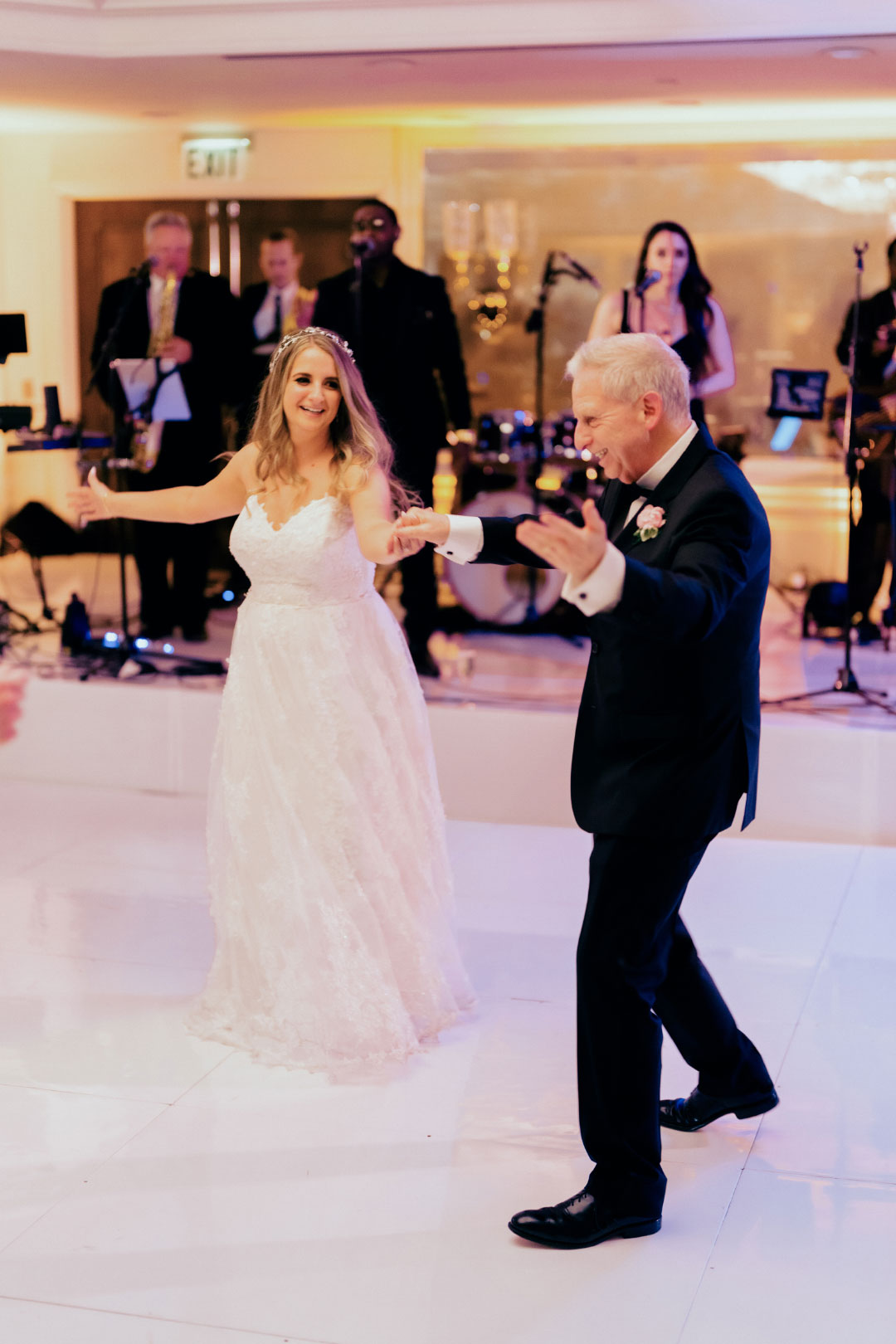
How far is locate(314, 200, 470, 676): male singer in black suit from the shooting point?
641cm

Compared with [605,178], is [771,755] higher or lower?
lower

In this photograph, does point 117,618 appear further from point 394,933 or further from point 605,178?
point 394,933

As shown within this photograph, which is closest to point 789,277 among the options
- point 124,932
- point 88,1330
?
point 124,932

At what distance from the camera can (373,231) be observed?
6.42 m

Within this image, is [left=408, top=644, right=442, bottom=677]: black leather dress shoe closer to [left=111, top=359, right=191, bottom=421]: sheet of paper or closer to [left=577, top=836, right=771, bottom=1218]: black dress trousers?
[left=111, top=359, right=191, bottom=421]: sheet of paper

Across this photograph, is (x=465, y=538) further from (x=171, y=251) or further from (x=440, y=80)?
(x=171, y=251)

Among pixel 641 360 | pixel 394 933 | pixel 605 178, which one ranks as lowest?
pixel 394 933

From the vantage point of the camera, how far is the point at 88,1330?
239 centimetres

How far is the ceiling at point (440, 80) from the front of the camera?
547 centimetres

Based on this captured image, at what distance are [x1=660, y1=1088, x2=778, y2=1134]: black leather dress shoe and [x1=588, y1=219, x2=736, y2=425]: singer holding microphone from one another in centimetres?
370

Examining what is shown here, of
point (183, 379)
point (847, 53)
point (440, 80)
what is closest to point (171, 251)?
point (183, 379)

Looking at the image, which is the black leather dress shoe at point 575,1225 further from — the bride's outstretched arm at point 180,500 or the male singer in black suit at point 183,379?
the male singer in black suit at point 183,379

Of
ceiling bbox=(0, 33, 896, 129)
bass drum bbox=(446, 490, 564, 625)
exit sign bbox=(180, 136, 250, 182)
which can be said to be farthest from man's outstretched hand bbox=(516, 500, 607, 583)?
exit sign bbox=(180, 136, 250, 182)

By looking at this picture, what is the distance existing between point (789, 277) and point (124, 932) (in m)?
5.82
